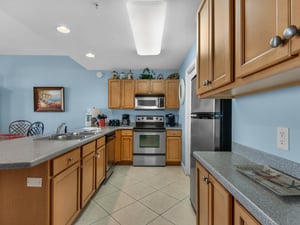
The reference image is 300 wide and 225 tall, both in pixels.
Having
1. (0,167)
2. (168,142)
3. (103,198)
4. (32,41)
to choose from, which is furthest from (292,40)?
(32,41)

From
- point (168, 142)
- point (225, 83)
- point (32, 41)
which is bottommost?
point (168, 142)

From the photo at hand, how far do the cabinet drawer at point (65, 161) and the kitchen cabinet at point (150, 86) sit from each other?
2.87 meters

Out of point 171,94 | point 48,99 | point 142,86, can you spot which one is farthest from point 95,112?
point 171,94

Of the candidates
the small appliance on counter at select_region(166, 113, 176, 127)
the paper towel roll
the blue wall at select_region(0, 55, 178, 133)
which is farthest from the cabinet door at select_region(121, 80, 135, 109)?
the small appliance on counter at select_region(166, 113, 176, 127)

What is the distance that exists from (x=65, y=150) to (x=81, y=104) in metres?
3.59

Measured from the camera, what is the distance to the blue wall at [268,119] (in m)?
0.92

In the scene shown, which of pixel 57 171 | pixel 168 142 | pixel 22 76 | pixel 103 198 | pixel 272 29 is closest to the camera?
pixel 272 29

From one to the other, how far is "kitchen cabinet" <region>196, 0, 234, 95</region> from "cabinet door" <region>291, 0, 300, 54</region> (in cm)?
42

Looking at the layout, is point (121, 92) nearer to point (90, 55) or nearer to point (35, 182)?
point (90, 55)

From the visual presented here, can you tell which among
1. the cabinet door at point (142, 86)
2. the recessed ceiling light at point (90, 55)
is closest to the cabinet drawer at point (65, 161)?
the recessed ceiling light at point (90, 55)

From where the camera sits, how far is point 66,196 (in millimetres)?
1721

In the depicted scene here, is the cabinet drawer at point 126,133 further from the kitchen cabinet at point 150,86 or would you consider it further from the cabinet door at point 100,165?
the cabinet door at point 100,165

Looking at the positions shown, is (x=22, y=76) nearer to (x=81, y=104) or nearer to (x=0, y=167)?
(x=81, y=104)

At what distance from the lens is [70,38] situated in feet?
9.55
